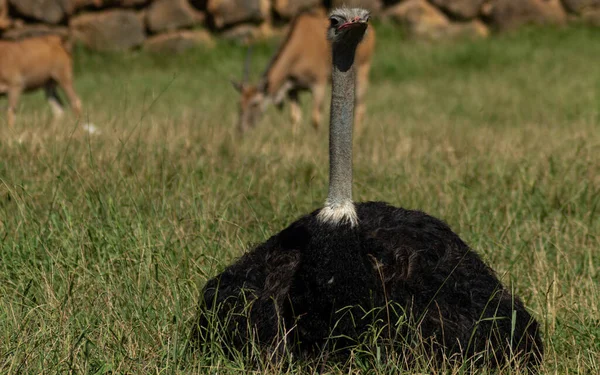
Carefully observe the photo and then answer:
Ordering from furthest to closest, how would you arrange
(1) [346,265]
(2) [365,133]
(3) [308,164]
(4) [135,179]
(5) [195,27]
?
(5) [195,27] < (2) [365,133] < (3) [308,164] < (4) [135,179] < (1) [346,265]

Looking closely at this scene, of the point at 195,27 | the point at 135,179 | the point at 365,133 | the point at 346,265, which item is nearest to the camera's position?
the point at 346,265

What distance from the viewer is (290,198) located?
493 centimetres

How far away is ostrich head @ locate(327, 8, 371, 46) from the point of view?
10.2 feet

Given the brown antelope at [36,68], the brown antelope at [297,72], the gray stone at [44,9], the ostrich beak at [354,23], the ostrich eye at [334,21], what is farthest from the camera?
the gray stone at [44,9]

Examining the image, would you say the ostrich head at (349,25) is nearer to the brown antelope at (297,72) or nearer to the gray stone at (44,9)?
the brown antelope at (297,72)

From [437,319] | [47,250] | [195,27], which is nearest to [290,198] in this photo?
[47,250]

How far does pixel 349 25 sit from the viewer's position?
3088 mm

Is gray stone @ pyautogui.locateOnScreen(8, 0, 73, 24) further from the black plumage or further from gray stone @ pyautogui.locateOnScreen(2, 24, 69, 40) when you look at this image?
the black plumage

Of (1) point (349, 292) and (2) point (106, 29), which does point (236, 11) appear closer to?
(2) point (106, 29)

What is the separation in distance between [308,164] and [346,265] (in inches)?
104

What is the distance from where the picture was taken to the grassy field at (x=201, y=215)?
3.40 metres

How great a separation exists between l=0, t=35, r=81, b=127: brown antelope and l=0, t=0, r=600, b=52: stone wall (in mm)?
2682

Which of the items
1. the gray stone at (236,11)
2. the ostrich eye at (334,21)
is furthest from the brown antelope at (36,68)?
the ostrich eye at (334,21)

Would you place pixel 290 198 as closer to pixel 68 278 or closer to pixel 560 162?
pixel 68 278
